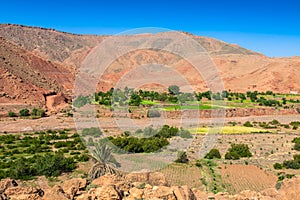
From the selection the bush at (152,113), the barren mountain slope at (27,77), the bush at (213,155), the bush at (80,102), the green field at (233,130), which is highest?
the barren mountain slope at (27,77)

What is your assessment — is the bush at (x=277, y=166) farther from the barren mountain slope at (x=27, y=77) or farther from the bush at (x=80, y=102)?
the barren mountain slope at (x=27, y=77)

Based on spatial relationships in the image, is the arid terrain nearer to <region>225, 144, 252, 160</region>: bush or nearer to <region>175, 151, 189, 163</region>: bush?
<region>225, 144, 252, 160</region>: bush

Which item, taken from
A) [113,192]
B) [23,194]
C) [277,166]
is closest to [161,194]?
[113,192]

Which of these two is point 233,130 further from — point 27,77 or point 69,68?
point 69,68

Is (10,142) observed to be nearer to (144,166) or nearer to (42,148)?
(42,148)

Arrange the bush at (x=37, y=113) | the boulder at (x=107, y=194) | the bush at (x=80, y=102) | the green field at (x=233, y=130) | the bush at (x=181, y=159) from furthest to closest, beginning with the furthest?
1. the bush at (x=80, y=102)
2. the bush at (x=37, y=113)
3. the green field at (x=233, y=130)
4. the bush at (x=181, y=159)
5. the boulder at (x=107, y=194)

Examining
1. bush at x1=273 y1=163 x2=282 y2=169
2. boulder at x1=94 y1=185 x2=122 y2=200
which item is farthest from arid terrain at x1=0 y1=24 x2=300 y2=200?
bush at x1=273 y1=163 x2=282 y2=169

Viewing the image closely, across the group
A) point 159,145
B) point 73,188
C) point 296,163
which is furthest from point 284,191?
point 159,145

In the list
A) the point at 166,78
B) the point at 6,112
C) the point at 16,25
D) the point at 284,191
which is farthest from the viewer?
the point at 16,25

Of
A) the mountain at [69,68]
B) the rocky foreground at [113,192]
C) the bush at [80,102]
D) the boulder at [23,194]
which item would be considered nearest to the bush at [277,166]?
the rocky foreground at [113,192]
